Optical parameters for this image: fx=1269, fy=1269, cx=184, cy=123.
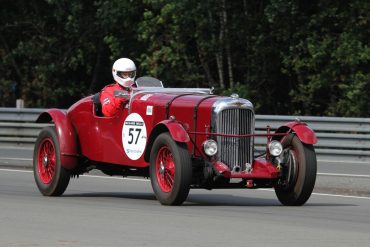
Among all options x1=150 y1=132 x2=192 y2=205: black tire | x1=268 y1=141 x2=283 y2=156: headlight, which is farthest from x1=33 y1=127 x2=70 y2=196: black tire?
x1=268 y1=141 x2=283 y2=156: headlight

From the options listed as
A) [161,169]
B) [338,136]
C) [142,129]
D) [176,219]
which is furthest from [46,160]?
[338,136]

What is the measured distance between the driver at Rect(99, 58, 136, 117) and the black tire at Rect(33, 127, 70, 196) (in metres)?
0.84

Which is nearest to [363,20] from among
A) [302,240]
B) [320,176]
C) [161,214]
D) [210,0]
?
[210,0]

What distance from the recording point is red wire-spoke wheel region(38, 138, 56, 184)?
16.2 meters

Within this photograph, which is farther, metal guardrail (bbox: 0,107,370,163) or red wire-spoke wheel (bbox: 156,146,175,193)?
metal guardrail (bbox: 0,107,370,163)

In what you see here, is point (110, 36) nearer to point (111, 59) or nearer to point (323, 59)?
point (111, 59)

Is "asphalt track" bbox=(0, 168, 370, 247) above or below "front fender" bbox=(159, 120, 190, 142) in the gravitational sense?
below

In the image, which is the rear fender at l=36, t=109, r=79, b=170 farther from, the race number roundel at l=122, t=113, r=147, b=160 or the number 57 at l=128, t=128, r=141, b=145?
the number 57 at l=128, t=128, r=141, b=145

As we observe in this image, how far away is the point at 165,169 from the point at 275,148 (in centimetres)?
132

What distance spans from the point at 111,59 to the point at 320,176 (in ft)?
42.5

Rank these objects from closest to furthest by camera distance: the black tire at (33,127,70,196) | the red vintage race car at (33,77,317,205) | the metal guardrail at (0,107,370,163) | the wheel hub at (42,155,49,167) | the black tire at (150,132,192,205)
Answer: the black tire at (150,132,192,205) < the red vintage race car at (33,77,317,205) < the black tire at (33,127,70,196) < the wheel hub at (42,155,49,167) < the metal guardrail at (0,107,370,163)

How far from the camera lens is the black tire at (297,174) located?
14594 mm

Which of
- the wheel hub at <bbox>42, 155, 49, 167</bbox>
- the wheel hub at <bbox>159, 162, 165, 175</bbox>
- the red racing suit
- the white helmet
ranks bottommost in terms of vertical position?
the wheel hub at <bbox>42, 155, 49, 167</bbox>

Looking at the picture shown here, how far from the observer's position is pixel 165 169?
1447 centimetres
